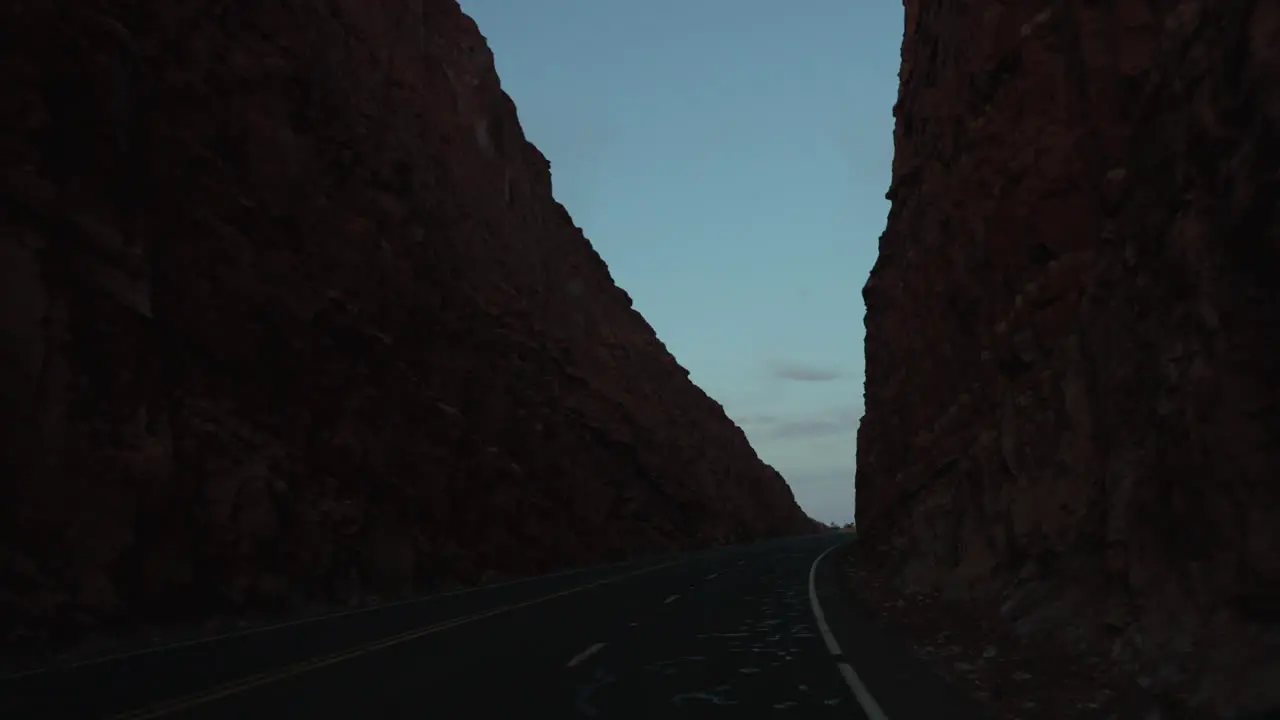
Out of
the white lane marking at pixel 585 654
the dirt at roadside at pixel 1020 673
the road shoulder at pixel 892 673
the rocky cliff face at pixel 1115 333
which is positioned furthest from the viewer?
the white lane marking at pixel 585 654

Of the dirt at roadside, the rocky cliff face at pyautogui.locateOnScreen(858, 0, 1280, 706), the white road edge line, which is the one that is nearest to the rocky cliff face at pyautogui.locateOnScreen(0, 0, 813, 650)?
the white road edge line

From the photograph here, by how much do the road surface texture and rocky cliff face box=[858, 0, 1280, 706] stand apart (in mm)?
2411

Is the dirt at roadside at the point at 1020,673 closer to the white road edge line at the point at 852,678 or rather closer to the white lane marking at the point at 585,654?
the white road edge line at the point at 852,678

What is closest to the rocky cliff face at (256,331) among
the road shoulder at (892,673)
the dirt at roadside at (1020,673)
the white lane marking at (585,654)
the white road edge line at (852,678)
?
the white lane marking at (585,654)

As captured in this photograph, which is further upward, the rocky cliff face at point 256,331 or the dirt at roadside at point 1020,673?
the rocky cliff face at point 256,331

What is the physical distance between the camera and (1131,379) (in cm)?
1208

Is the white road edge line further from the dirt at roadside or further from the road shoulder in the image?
the dirt at roadside

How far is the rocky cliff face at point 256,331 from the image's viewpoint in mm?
16922

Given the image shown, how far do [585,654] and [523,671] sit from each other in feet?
4.97

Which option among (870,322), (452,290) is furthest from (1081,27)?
(870,322)

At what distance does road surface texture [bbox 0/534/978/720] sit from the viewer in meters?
8.75

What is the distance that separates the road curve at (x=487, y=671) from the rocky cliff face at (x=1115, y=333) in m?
3.16

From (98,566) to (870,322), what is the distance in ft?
124

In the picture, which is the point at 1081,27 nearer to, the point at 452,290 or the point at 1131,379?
the point at 1131,379
